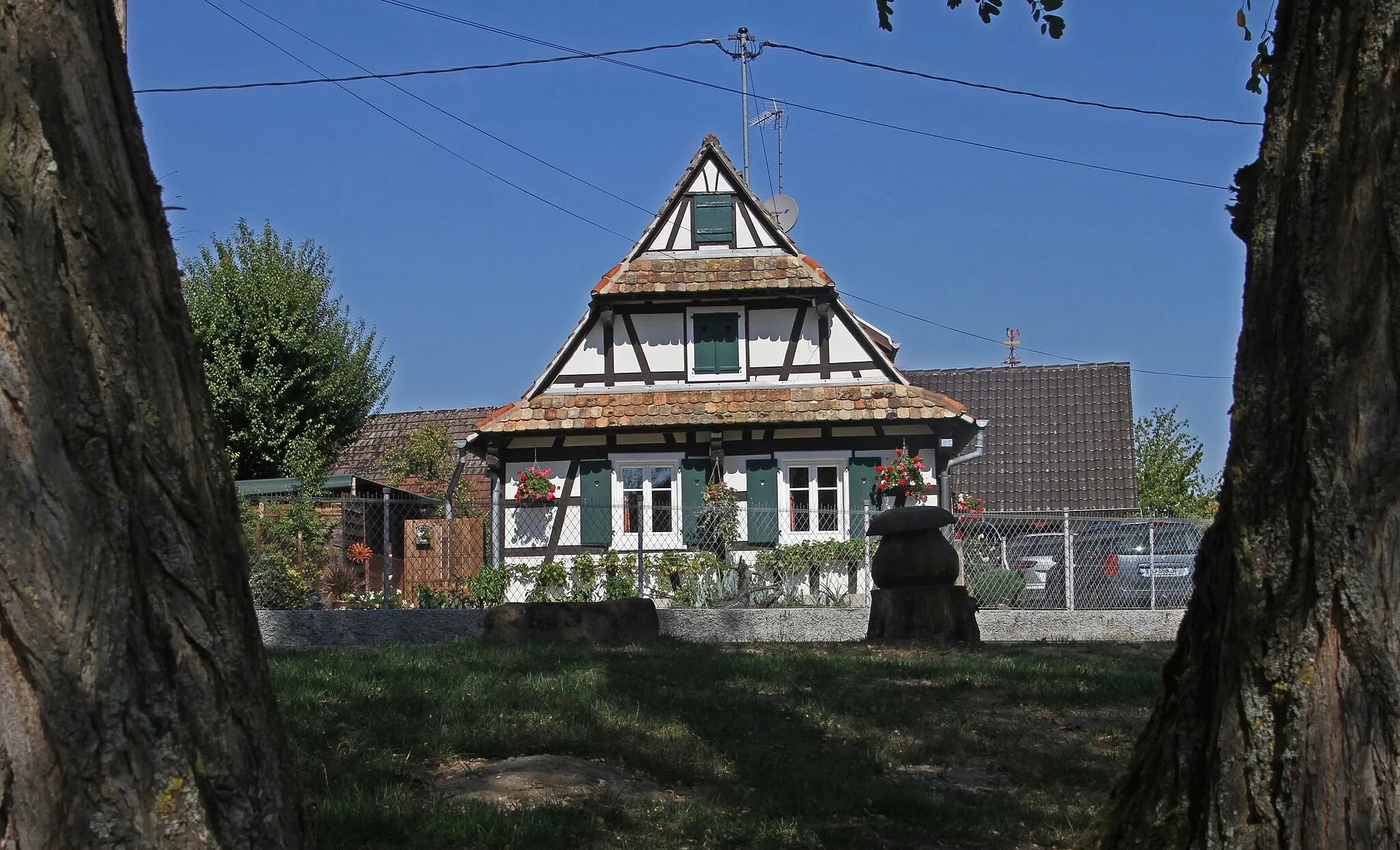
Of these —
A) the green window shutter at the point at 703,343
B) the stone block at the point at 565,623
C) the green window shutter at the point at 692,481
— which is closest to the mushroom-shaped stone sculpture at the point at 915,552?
the stone block at the point at 565,623

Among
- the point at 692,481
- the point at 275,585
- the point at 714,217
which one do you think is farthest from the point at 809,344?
the point at 275,585

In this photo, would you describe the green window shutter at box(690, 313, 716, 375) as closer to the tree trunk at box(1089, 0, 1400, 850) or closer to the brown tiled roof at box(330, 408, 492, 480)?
the brown tiled roof at box(330, 408, 492, 480)

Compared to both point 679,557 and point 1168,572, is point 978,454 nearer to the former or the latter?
point 1168,572

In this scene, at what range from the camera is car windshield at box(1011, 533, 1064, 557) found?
58.5ft

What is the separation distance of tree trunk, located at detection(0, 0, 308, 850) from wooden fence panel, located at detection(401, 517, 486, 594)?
52.8 ft

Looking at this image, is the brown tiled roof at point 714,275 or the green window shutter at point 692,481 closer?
the green window shutter at point 692,481

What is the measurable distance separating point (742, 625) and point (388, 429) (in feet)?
91.5

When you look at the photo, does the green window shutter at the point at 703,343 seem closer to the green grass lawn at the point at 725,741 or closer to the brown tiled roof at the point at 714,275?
the brown tiled roof at the point at 714,275

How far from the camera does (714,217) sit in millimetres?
23109

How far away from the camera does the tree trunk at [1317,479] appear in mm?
2768

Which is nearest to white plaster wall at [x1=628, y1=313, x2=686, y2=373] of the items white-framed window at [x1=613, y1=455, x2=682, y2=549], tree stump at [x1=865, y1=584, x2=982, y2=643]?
white-framed window at [x1=613, y1=455, x2=682, y2=549]

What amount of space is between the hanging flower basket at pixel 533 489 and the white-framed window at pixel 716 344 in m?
2.95

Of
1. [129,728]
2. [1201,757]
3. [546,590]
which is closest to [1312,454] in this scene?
[1201,757]

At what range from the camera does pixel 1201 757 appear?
10.2 feet
